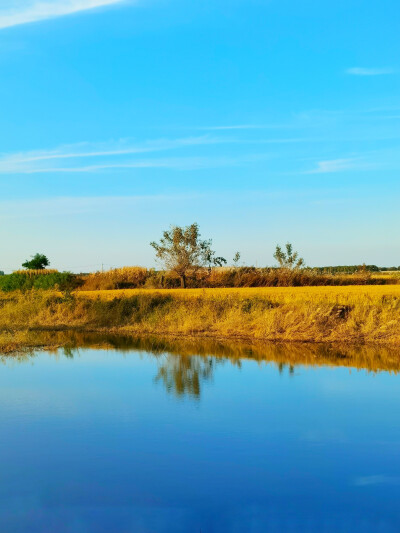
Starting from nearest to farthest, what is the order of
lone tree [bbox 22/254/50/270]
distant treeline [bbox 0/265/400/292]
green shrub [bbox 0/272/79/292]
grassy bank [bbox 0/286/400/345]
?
grassy bank [bbox 0/286/400/345] → green shrub [bbox 0/272/79/292] → distant treeline [bbox 0/265/400/292] → lone tree [bbox 22/254/50/270]

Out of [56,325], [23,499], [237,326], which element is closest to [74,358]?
[237,326]

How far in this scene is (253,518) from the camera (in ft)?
18.5

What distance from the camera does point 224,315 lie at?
20.0m

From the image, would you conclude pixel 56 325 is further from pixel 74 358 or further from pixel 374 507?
pixel 374 507

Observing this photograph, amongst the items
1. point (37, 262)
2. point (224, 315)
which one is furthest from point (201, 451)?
point (37, 262)

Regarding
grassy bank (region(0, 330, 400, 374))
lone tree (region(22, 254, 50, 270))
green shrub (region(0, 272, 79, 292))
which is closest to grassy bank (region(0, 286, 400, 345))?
grassy bank (region(0, 330, 400, 374))

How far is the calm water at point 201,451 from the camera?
18.7ft

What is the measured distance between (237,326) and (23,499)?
518 inches

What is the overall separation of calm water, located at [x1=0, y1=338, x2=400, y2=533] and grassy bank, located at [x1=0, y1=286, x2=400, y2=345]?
4.17m

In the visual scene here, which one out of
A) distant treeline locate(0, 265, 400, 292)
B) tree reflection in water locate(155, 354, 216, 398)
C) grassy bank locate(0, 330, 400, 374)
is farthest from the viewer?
distant treeline locate(0, 265, 400, 292)

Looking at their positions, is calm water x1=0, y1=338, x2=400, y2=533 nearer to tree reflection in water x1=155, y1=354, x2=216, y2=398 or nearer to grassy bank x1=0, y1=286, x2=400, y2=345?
tree reflection in water x1=155, y1=354, x2=216, y2=398

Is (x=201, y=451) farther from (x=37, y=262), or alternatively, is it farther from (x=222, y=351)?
(x=37, y=262)

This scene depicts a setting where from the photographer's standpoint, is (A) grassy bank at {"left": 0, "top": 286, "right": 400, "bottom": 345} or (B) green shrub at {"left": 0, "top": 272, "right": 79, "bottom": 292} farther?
(B) green shrub at {"left": 0, "top": 272, "right": 79, "bottom": 292}

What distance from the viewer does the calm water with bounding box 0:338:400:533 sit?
225 inches
